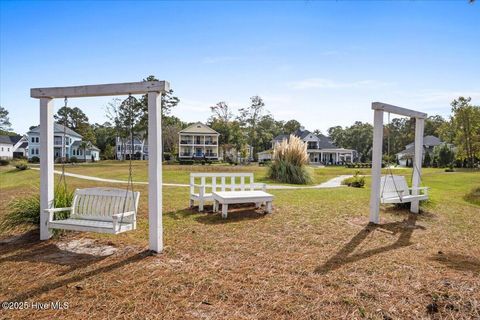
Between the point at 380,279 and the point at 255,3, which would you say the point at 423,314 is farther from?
the point at 255,3

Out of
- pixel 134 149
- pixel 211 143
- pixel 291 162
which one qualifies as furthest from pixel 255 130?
pixel 291 162

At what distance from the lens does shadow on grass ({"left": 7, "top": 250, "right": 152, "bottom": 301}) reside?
320cm

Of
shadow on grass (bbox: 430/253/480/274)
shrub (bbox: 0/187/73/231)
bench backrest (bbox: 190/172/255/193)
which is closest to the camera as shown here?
shadow on grass (bbox: 430/253/480/274)

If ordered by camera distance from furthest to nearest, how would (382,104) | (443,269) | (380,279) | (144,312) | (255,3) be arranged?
(255,3) < (382,104) < (443,269) < (380,279) < (144,312)

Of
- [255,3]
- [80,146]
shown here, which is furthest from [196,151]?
[255,3]

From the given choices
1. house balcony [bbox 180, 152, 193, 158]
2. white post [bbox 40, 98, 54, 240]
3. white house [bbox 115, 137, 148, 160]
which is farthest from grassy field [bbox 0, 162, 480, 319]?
white house [bbox 115, 137, 148, 160]

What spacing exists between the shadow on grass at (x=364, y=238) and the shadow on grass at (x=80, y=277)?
243 centimetres

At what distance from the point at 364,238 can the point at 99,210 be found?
459 centimetres

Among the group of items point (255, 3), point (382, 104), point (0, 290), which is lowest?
point (0, 290)

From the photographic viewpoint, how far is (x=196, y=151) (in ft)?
177

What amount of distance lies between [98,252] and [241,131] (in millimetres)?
Answer: 50362

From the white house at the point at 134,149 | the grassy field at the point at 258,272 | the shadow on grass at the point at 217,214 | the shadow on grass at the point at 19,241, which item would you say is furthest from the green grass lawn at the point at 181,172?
the white house at the point at 134,149

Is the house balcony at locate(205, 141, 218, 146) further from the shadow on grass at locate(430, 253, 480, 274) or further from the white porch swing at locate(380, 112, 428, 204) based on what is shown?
the shadow on grass at locate(430, 253, 480, 274)

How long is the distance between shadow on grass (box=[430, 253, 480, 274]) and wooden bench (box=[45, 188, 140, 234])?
4451 millimetres
